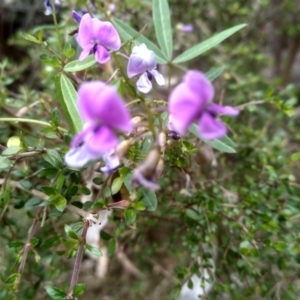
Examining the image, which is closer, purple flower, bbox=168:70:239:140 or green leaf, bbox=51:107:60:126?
purple flower, bbox=168:70:239:140

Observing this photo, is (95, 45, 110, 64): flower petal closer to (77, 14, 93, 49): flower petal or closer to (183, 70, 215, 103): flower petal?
(77, 14, 93, 49): flower petal

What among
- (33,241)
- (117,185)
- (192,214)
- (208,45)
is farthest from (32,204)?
(208,45)

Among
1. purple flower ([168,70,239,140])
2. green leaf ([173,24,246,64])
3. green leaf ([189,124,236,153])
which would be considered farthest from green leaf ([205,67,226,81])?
purple flower ([168,70,239,140])

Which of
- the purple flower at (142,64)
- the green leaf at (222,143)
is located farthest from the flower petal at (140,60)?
the green leaf at (222,143)

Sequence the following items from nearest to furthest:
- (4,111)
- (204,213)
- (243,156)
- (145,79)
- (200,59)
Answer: (145,79) < (204,213) < (4,111) < (243,156) < (200,59)

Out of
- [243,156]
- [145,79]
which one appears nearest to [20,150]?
[145,79]

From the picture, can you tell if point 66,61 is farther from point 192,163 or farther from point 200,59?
point 200,59
